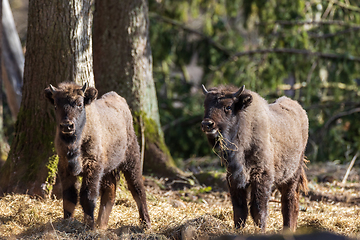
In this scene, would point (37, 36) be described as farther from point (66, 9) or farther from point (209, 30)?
point (209, 30)

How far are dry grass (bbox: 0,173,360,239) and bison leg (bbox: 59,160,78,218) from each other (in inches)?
5.9

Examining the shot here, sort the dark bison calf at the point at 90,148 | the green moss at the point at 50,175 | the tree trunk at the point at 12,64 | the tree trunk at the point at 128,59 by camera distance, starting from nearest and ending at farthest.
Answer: the dark bison calf at the point at 90,148 → the green moss at the point at 50,175 → the tree trunk at the point at 128,59 → the tree trunk at the point at 12,64

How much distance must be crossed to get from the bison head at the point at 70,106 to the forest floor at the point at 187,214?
1076 millimetres

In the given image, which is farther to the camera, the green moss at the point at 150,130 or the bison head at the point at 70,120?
the green moss at the point at 150,130

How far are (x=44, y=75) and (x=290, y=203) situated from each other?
4073 mm

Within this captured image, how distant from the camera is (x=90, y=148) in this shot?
4879mm

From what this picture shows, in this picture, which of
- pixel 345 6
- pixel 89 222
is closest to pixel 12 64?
pixel 89 222

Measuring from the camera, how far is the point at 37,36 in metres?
6.01

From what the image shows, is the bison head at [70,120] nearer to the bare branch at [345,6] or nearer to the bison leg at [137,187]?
the bison leg at [137,187]

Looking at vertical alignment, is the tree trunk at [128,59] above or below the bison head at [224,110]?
above

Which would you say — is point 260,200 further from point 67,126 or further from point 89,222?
point 67,126

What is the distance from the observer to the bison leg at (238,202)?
195 inches

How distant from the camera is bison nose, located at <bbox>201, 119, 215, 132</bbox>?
4.78 metres

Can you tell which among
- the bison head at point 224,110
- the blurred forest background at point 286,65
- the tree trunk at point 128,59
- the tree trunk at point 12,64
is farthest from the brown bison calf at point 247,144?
the tree trunk at point 12,64
